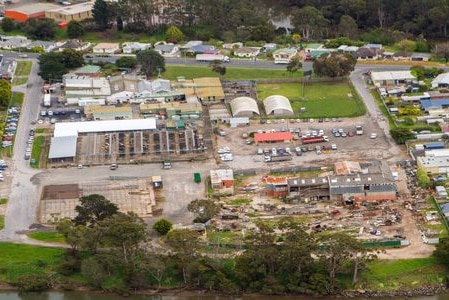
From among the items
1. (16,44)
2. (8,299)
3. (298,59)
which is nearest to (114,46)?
(16,44)

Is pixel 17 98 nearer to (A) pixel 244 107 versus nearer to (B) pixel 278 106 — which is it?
(A) pixel 244 107

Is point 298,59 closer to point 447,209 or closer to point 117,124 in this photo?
point 117,124

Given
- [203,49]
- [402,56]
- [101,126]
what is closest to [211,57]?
[203,49]

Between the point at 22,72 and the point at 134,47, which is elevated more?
the point at 134,47

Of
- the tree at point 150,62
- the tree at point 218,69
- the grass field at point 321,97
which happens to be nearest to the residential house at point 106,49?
the tree at point 150,62

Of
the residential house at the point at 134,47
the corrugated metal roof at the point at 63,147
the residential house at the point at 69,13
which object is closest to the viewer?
the corrugated metal roof at the point at 63,147

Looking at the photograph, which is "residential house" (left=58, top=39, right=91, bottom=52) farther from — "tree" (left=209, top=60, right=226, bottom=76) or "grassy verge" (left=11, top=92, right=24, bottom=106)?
"tree" (left=209, top=60, right=226, bottom=76)

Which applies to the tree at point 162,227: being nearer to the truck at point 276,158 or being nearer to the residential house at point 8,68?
the truck at point 276,158
